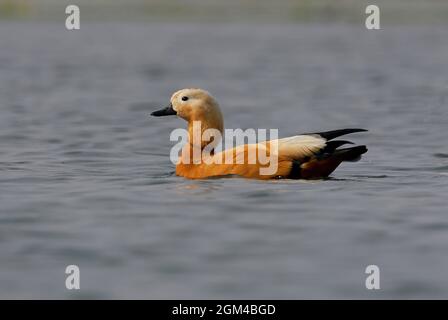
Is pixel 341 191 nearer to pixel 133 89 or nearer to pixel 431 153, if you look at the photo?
pixel 431 153

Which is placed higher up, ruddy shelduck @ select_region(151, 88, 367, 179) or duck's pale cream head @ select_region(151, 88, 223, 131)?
duck's pale cream head @ select_region(151, 88, 223, 131)

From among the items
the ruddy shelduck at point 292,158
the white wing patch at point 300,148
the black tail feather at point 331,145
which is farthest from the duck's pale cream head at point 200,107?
the black tail feather at point 331,145

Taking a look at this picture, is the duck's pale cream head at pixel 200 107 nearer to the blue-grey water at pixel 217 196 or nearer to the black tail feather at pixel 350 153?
the blue-grey water at pixel 217 196

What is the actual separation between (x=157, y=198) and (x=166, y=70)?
56.0 feet

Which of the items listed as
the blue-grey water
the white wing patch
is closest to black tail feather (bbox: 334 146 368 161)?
the white wing patch

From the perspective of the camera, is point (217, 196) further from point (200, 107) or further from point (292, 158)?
point (200, 107)

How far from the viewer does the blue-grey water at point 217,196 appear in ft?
23.1

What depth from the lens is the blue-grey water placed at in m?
7.05

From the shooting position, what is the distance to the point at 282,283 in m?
6.89

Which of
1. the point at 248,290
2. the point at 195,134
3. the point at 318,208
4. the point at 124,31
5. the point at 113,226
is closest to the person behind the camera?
the point at 248,290

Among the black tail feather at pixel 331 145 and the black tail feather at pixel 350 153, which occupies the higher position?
the black tail feather at pixel 331 145

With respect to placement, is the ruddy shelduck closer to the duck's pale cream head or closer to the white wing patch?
the white wing patch

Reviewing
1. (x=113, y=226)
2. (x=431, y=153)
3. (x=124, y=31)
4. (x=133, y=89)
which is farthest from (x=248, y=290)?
(x=124, y=31)

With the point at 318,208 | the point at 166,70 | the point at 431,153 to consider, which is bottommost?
the point at 318,208
